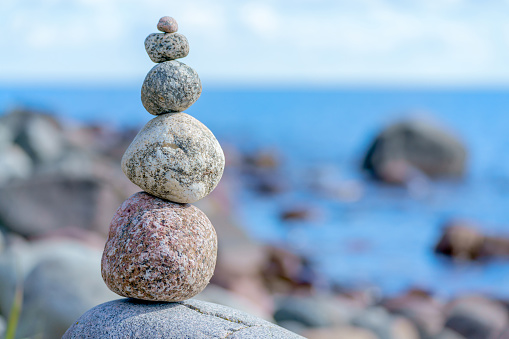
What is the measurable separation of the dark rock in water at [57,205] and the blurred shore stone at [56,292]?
117 inches

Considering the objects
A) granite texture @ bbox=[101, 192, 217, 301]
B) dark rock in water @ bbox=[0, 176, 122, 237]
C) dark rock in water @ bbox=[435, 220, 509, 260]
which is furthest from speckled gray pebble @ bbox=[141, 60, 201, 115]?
dark rock in water @ bbox=[435, 220, 509, 260]

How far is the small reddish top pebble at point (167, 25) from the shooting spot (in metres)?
3.23

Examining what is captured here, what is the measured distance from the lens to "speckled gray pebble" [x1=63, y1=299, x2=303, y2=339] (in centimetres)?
301

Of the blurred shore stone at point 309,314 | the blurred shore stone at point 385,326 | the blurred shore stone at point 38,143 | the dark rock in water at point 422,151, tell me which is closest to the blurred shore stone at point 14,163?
the blurred shore stone at point 38,143

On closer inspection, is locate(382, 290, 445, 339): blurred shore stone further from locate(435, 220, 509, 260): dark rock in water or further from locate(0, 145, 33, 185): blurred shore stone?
locate(0, 145, 33, 185): blurred shore stone

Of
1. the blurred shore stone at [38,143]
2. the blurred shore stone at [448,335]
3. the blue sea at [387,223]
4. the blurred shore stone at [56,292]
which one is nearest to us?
the blurred shore stone at [56,292]

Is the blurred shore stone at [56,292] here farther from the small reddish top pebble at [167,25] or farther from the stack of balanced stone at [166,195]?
the small reddish top pebble at [167,25]

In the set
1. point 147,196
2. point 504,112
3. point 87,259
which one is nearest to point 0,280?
point 87,259

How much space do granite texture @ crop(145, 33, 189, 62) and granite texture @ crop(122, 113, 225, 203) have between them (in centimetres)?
39

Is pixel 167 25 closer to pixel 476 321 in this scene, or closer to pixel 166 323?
pixel 166 323

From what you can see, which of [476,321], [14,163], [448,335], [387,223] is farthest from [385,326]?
[14,163]

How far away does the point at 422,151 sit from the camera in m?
22.0

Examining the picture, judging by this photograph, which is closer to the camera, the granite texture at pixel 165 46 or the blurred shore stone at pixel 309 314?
the granite texture at pixel 165 46

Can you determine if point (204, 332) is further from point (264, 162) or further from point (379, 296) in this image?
point (264, 162)
